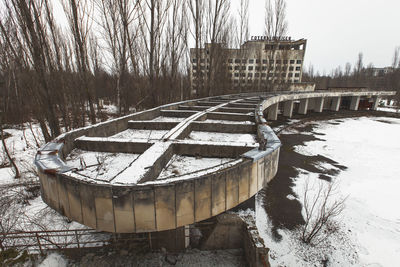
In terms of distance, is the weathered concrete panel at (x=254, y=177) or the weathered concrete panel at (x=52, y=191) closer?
the weathered concrete panel at (x=52, y=191)

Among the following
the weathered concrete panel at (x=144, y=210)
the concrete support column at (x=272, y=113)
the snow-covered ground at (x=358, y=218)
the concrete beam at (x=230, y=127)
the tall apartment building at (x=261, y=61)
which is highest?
the tall apartment building at (x=261, y=61)

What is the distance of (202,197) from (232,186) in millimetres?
663

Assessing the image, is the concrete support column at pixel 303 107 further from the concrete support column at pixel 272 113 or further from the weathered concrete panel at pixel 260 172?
the weathered concrete panel at pixel 260 172

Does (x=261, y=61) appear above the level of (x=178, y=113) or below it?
above

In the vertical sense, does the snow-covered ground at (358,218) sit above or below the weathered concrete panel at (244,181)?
below

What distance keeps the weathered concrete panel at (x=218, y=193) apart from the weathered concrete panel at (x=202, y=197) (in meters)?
0.08

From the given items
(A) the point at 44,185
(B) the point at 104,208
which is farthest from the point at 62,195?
(B) the point at 104,208

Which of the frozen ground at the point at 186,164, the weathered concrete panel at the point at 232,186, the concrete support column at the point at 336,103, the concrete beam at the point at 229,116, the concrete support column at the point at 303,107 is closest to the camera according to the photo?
the weathered concrete panel at the point at 232,186

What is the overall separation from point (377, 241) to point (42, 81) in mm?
16564

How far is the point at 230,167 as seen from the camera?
3268 millimetres

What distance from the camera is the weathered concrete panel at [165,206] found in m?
2.78

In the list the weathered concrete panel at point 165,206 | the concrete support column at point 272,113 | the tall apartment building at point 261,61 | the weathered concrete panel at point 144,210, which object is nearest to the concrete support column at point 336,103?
the tall apartment building at point 261,61

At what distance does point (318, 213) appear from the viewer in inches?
330

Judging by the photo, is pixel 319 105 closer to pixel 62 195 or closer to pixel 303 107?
pixel 303 107
